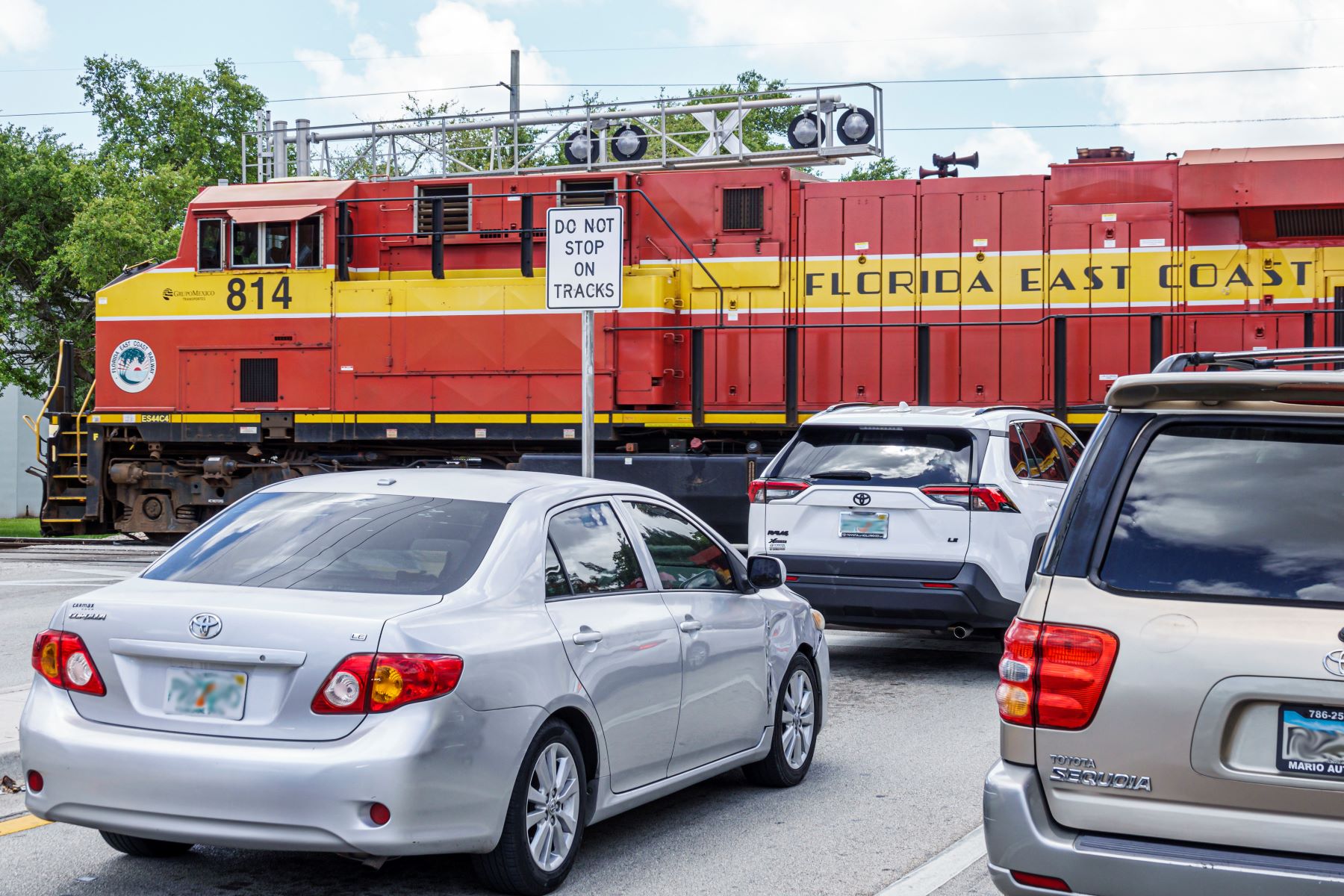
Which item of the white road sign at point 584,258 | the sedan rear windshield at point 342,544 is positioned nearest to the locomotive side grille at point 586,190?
the white road sign at point 584,258

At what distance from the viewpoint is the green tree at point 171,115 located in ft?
141

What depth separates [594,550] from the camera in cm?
550

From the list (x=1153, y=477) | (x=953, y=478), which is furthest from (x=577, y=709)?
(x=953, y=478)

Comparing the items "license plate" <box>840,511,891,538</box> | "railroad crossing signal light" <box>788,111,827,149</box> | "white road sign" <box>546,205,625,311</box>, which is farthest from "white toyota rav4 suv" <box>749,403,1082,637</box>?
"railroad crossing signal light" <box>788,111,827,149</box>

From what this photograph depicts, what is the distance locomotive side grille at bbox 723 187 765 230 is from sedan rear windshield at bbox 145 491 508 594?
1005 centimetres

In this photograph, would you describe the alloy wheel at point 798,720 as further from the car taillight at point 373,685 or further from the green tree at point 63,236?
the green tree at point 63,236

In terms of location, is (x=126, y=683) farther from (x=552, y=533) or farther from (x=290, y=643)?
(x=552, y=533)

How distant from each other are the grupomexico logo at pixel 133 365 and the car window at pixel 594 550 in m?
12.3

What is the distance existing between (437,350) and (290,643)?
36.8 ft

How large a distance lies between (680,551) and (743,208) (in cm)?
939

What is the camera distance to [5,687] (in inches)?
332

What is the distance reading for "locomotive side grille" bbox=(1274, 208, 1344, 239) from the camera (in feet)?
43.6

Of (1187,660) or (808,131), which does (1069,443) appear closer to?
(808,131)

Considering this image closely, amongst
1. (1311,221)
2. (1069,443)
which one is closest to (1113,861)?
(1069,443)
